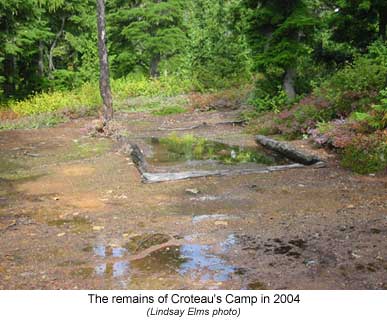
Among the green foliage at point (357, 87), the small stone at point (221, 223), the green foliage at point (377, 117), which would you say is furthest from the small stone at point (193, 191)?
the green foliage at point (357, 87)

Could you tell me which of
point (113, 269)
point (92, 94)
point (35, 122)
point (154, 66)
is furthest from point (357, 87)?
point (154, 66)

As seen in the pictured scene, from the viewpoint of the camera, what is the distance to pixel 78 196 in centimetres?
852

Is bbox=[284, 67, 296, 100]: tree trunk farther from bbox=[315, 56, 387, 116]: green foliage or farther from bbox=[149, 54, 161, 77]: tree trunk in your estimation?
bbox=[149, 54, 161, 77]: tree trunk

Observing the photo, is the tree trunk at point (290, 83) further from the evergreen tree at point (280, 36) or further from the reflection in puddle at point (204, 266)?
the reflection in puddle at point (204, 266)

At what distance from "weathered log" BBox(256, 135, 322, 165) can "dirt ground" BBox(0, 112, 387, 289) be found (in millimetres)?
465

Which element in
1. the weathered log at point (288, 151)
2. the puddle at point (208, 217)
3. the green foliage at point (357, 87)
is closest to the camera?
the puddle at point (208, 217)

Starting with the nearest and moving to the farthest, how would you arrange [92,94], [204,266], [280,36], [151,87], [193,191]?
[204,266] → [193,191] → [280,36] → [92,94] → [151,87]

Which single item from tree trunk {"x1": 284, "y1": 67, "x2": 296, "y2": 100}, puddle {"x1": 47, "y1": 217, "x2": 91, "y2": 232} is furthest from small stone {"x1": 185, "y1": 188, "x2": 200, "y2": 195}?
tree trunk {"x1": 284, "y1": 67, "x2": 296, "y2": 100}

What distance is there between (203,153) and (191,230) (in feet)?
22.0

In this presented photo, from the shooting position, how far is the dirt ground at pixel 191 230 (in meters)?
4.89

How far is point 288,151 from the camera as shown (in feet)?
38.6

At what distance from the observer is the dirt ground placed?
4887 mm

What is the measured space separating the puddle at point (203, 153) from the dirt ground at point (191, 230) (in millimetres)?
1508

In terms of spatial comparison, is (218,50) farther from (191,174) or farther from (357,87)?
(191,174)
